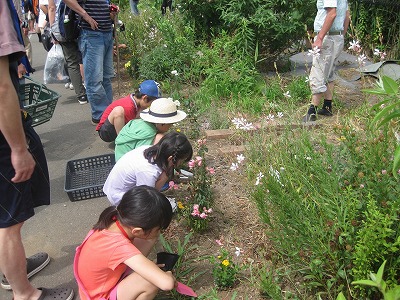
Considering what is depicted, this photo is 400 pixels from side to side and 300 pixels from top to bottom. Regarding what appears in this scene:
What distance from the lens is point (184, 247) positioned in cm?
328

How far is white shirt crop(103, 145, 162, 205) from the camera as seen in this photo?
320cm

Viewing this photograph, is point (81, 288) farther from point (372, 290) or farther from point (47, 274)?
point (372, 290)

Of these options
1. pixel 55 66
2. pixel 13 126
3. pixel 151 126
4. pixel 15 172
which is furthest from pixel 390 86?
pixel 55 66

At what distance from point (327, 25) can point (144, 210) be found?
318 cm

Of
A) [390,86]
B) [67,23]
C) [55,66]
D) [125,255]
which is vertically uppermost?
[390,86]

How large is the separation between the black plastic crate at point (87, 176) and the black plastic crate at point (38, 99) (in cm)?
69

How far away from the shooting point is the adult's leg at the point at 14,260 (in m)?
2.62

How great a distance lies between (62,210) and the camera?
13.2 ft

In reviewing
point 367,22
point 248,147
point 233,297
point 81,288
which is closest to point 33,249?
point 81,288

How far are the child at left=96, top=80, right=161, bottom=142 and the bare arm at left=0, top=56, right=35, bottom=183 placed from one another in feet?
6.67

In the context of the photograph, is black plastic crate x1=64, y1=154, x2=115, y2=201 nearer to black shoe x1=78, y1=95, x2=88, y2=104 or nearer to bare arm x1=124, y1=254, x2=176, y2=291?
bare arm x1=124, y1=254, x2=176, y2=291

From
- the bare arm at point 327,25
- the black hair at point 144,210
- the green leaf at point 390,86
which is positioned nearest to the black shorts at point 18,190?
the black hair at point 144,210

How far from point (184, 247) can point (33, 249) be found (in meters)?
1.17

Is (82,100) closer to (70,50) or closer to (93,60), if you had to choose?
(70,50)
